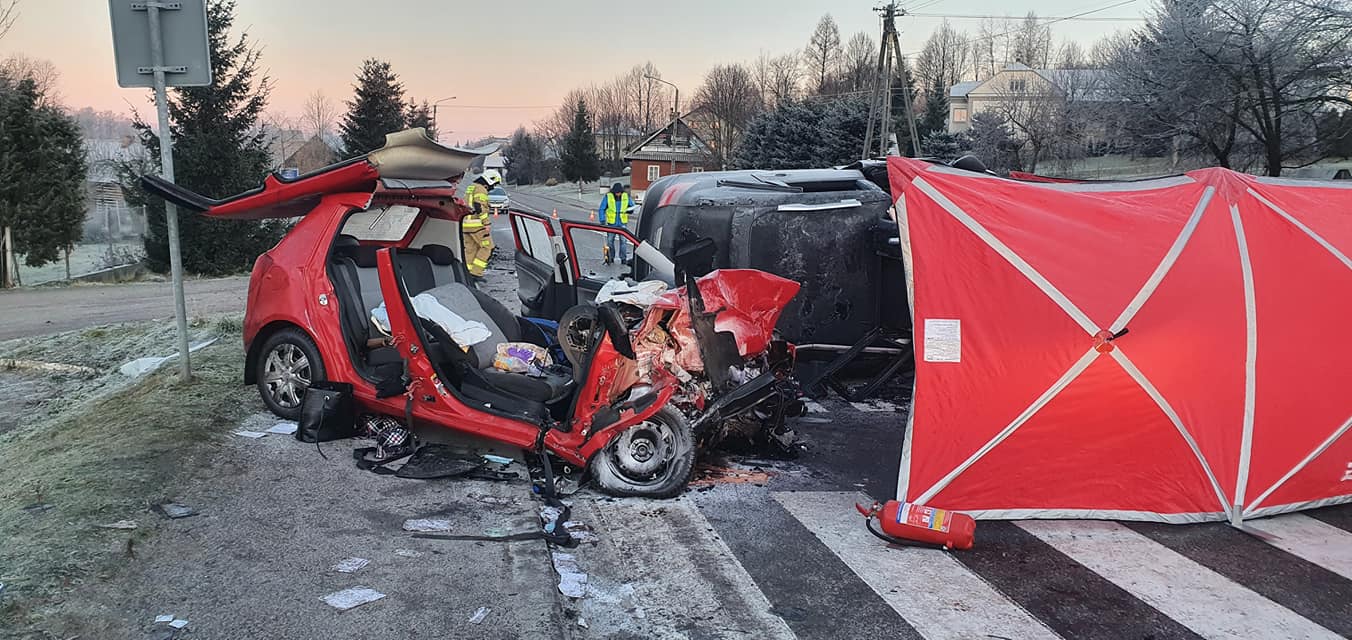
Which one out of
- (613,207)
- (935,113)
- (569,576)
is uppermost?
(935,113)

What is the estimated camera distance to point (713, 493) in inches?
214

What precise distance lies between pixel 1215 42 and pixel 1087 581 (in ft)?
62.4

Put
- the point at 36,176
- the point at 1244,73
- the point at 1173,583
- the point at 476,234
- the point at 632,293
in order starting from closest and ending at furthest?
the point at 1173,583, the point at 632,293, the point at 476,234, the point at 1244,73, the point at 36,176

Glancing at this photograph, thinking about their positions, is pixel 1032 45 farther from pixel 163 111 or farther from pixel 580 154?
pixel 163 111

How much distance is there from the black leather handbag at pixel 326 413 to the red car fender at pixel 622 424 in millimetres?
1891

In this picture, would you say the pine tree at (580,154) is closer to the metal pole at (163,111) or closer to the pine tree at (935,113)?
the pine tree at (935,113)

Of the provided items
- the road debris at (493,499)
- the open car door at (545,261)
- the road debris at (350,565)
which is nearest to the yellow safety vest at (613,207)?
the open car door at (545,261)

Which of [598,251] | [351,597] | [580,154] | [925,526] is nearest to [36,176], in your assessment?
[598,251]

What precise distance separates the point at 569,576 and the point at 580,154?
2857 inches

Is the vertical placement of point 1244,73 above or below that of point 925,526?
above

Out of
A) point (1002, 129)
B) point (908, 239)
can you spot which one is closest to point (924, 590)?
point (908, 239)

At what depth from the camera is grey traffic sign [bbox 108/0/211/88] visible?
22.7 feet

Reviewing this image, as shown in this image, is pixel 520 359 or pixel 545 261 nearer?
pixel 520 359

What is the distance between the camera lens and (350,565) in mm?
4152
